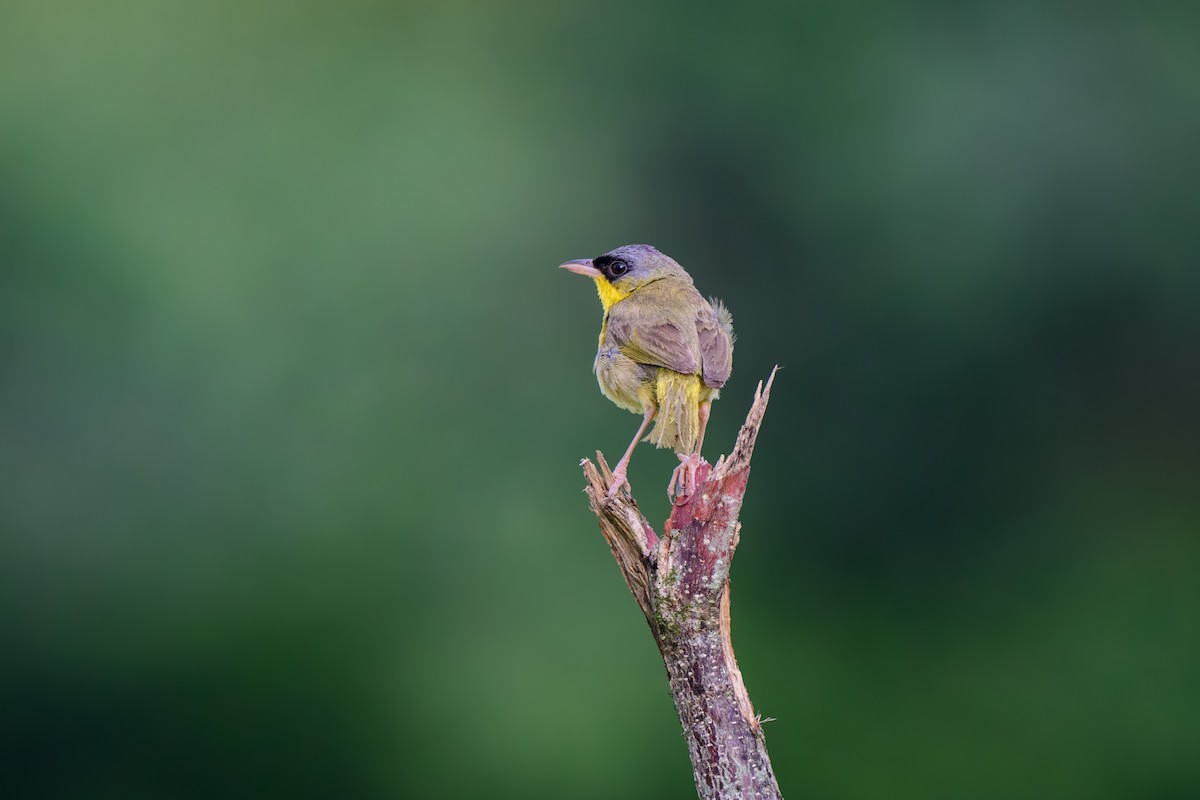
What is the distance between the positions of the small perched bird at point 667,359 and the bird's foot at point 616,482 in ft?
1.22

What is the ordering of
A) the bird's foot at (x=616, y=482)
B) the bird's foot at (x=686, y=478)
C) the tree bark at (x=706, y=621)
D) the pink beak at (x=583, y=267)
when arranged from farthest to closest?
1. the pink beak at (x=583, y=267)
2. the bird's foot at (x=616, y=482)
3. the bird's foot at (x=686, y=478)
4. the tree bark at (x=706, y=621)

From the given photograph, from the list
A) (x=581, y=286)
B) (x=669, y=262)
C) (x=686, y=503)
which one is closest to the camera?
(x=686, y=503)

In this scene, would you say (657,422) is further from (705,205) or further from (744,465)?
(705,205)

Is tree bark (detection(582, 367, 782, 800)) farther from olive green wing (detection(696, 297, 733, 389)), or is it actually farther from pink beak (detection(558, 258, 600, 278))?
pink beak (detection(558, 258, 600, 278))

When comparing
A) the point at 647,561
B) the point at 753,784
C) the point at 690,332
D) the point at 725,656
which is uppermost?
the point at 690,332

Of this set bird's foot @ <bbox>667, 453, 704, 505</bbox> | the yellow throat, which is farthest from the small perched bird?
bird's foot @ <bbox>667, 453, 704, 505</bbox>

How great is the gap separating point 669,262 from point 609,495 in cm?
189

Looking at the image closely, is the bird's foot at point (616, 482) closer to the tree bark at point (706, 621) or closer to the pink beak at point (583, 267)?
the tree bark at point (706, 621)

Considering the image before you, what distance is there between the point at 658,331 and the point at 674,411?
13.0 inches

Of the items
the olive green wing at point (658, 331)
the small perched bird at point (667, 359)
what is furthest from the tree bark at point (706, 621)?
the olive green wing at point (658, 331)

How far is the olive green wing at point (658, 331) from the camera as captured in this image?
201 inches

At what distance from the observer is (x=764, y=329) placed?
9.66 meters

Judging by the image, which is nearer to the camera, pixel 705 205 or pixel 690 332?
pixel 690 332

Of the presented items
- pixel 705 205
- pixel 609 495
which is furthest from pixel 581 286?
pixel 609 495
